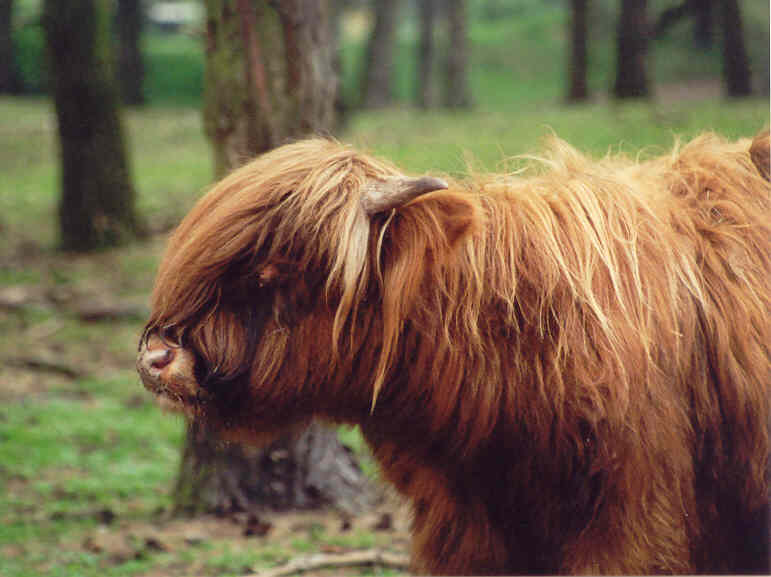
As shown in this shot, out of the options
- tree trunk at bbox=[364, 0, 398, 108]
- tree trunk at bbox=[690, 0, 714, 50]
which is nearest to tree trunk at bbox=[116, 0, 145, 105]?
tree trunk at bbox=[364, 0, 398, 108]

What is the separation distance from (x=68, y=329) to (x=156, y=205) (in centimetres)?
541

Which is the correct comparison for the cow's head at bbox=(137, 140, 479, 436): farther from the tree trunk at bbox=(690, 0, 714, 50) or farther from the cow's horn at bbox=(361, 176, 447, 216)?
the tree trunk at bbox=(690, 0, 714, 50)

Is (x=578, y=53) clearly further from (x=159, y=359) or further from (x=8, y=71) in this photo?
(x=159, y=359)

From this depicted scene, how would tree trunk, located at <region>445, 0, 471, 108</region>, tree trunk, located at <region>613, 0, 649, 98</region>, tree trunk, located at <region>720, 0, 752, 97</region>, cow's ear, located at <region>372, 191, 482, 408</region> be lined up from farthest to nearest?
tree trunk, located at <region>445, 0, 471, 108</region>
tree trunk, located at <region>613, 0, 649, 98</region>
tree trunk, located at <region>720, 0, 752, 97</region>
cow's ear, located at <region>372, 191, 482, 408</region>

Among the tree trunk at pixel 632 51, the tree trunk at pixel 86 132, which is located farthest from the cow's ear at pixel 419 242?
the tree trunk at pixel 86 132

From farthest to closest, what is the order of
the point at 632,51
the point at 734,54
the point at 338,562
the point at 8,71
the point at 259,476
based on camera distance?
the point at 8,71, the point at 632,51, the point at 734,54, the point at 259,476, the point at 338,562

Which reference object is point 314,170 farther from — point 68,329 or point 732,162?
point 68,329

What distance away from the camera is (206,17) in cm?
534

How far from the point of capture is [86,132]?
1220 centimetres

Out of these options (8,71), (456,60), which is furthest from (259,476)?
(8,71)

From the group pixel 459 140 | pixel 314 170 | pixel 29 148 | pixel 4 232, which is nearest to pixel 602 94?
pixel 459 140

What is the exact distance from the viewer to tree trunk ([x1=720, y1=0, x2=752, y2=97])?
32.9 feet

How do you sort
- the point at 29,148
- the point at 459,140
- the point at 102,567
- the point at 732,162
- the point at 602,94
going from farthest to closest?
the point at 602,94
the point at 29,148
the point at 459,140
the point at 102,567
the point at 732,162

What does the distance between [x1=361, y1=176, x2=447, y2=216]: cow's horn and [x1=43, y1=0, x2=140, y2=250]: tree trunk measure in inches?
370
